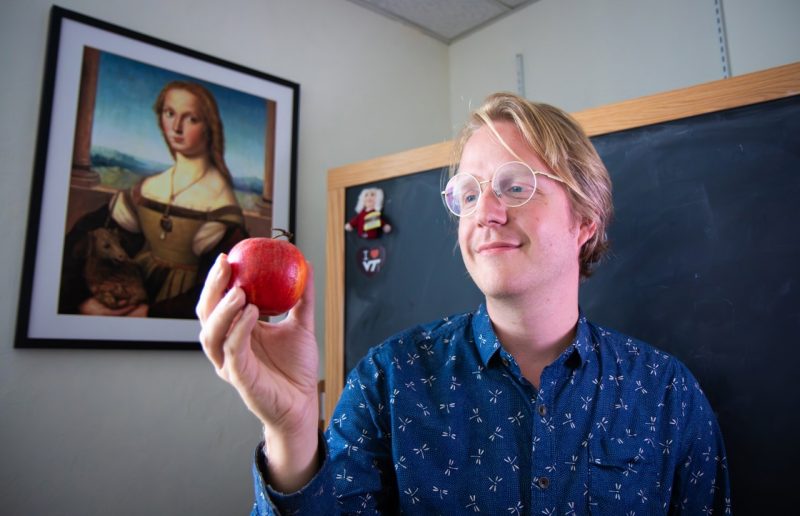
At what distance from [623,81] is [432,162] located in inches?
41.6

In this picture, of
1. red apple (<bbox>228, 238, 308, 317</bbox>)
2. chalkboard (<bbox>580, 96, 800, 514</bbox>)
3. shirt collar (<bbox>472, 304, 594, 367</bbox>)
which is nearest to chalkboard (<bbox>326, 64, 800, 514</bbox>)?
chalkboard (<bbox>580, 96, 800, 514</bbox>)

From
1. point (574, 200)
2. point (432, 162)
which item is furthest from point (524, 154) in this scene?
point (432, 162)

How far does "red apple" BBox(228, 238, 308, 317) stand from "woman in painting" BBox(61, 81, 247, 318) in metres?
1.33

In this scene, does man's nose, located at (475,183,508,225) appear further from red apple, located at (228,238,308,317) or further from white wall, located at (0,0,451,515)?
white wall, located at (0,0,451,515)

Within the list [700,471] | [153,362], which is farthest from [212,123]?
[700,471]

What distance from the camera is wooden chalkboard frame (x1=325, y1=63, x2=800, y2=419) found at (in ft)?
4.90

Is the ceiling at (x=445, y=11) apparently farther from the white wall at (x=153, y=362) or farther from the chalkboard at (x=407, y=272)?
the chalkboard at (x=407, y=272)

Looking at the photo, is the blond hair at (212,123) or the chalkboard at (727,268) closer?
the chalkboard at (727,268)

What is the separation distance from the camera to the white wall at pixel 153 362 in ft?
6.19

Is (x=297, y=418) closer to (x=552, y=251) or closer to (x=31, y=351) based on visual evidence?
(x=552, y=251)

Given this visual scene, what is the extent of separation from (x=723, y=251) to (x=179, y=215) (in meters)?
1.79

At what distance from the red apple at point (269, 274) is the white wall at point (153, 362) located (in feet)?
4.47

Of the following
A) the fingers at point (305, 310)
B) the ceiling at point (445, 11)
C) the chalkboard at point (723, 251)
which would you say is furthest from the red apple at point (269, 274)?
the ceiling at point (445, 11)

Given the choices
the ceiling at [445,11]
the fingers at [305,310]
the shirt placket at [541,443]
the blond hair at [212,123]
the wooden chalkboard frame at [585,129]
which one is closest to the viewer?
the fingers at [305,310]
